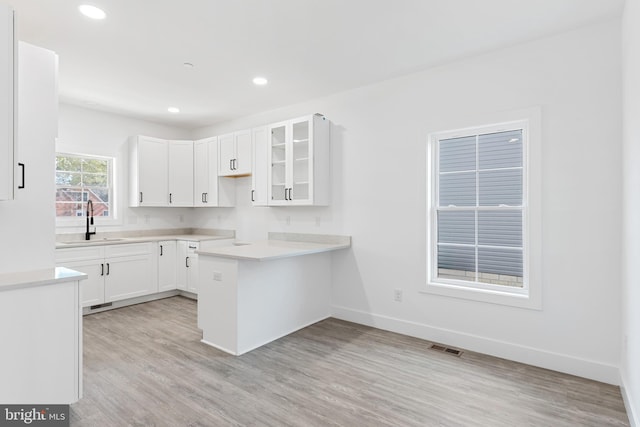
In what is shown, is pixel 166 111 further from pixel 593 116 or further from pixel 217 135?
pixel 593 116

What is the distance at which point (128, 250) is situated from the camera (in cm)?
464

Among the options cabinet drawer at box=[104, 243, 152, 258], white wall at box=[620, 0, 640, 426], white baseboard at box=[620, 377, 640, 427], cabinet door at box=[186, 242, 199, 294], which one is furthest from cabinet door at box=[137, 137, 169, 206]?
white baseboard at box=[620, 377, 640, 427]

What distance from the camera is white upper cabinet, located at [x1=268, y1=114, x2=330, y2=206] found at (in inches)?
159

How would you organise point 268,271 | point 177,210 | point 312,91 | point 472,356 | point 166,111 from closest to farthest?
point 472,356 < point 268,271 < point 312,91 < point 166,111 < point 177,210

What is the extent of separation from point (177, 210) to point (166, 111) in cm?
172

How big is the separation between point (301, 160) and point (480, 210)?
6.84 feet

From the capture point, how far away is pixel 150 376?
268 centimetres

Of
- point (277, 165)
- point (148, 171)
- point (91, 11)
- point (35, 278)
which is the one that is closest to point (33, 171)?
point (35, 278)

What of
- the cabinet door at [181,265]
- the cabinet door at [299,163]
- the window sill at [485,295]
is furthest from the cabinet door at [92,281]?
the window sill at [485,295]

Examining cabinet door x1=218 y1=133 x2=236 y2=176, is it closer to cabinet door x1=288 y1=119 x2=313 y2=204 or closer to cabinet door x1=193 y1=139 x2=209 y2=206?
cabinet door x1=193 y1=139 x2=209 y2=206

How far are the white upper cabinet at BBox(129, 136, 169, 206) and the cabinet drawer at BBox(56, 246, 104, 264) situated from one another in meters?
0.97

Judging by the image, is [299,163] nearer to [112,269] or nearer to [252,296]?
[252,296]

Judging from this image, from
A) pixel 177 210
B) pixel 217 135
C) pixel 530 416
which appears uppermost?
pixel 217 135

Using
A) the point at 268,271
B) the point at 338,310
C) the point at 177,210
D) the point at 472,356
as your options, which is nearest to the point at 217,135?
the point at 177,210
